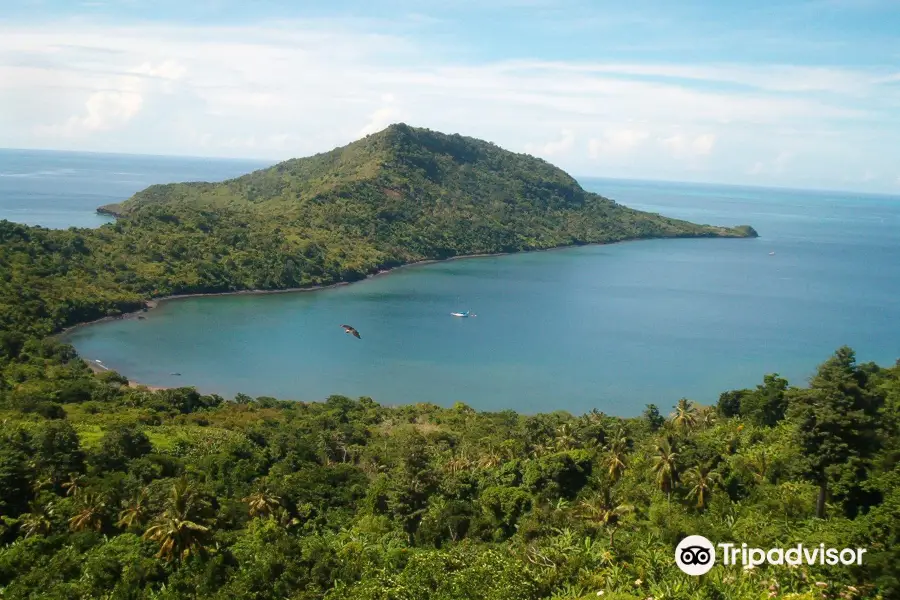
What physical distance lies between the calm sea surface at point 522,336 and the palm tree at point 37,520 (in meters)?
A: 33.6

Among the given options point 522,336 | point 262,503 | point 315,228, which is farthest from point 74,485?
point 315,228

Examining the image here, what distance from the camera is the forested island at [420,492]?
1997 cm

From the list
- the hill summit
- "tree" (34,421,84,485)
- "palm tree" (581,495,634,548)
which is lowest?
"palm tree" (581,495,634,548)

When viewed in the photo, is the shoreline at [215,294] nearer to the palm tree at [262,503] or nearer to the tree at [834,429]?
the palm tree at [262,503]

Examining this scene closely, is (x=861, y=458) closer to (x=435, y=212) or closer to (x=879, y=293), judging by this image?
(x=879, y=293)

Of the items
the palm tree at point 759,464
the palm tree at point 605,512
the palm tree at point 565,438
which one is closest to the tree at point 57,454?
the palm tree at point 605,512

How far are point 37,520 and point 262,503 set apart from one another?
25.0 feet

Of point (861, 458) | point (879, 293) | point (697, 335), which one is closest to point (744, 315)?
point (697, 335)

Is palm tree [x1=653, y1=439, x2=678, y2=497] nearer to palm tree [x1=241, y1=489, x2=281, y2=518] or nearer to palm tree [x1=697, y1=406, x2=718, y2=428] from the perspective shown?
palm tree [x1=697, y1=406, x2=718, y2=428]

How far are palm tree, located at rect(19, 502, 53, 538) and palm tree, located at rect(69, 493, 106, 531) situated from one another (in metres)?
0.79

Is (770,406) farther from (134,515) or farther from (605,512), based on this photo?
(134,515)

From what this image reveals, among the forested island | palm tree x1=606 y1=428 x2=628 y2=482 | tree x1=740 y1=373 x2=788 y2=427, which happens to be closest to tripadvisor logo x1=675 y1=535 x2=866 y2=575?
the forested island

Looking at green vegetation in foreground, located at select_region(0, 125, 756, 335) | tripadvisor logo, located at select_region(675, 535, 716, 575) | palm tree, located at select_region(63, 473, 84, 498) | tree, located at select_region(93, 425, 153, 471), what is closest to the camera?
tripadvisor logo, located at select_region(675, 535, 716, 575)

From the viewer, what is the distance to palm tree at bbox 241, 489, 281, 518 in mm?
27219
